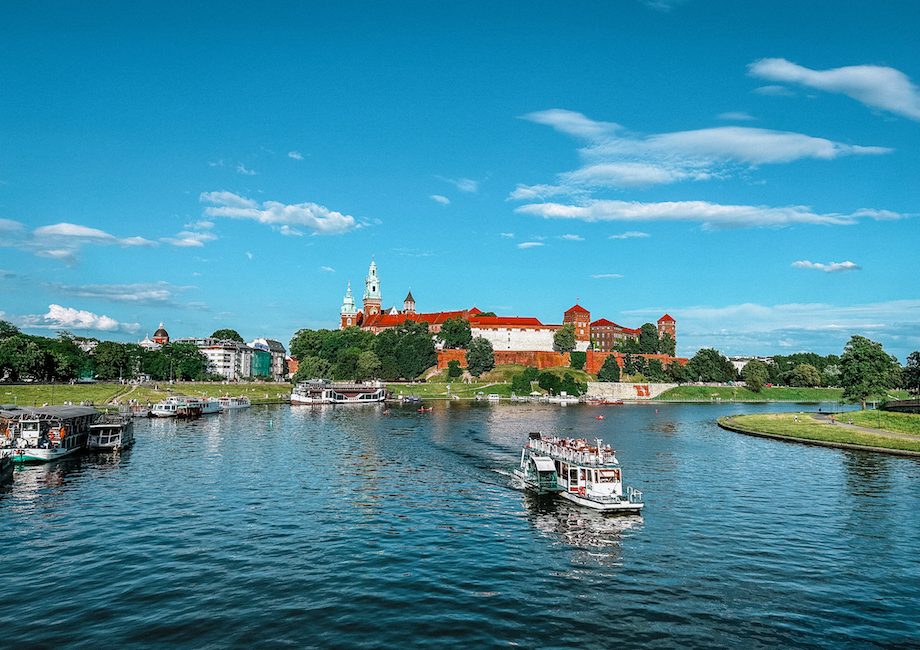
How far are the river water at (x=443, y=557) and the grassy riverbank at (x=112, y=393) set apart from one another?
80.5 m

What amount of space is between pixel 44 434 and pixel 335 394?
111 metres

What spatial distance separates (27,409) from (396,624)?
236 ft

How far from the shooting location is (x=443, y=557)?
37938 mm

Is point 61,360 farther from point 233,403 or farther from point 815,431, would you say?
point 815,431

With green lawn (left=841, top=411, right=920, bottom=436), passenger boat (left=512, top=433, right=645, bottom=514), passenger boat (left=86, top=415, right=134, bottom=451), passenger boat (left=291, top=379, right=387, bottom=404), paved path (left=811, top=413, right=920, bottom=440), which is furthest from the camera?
passenger boat (left=291, top=379, right=387, bottom=404)

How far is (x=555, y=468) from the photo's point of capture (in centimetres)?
5569

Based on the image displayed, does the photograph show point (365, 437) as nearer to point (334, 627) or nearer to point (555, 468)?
point (555, 468)

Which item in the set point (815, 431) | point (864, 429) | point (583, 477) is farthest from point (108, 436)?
point (864, 429)

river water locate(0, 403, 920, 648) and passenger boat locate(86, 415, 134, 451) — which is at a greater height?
passenger boat locate(86, 415, 134, 451)

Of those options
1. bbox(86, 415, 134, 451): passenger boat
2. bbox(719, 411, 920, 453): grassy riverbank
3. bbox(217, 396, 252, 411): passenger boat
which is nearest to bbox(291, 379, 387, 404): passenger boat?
bbox(217, 396, 252, 411): passenger boat

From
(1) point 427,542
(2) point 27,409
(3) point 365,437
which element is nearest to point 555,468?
(1) point 427,542

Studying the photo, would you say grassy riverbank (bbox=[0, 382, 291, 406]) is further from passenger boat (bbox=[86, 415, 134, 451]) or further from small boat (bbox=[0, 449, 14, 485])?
small boat (bbox=[0, 449, 14, 485])

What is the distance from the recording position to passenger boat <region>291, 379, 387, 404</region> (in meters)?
178

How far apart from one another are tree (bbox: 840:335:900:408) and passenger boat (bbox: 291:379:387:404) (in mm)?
115352
